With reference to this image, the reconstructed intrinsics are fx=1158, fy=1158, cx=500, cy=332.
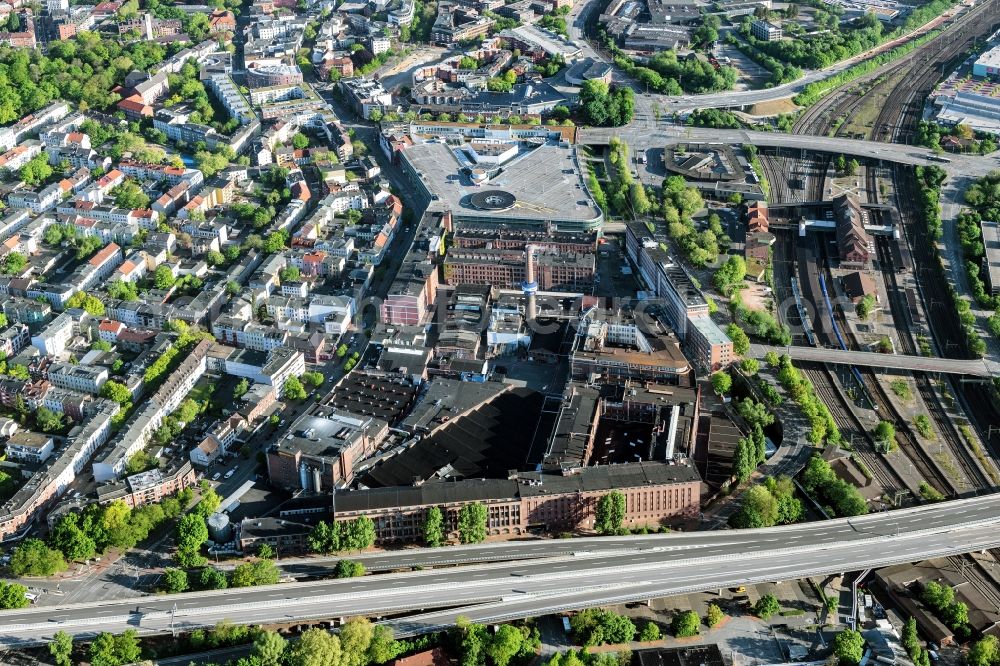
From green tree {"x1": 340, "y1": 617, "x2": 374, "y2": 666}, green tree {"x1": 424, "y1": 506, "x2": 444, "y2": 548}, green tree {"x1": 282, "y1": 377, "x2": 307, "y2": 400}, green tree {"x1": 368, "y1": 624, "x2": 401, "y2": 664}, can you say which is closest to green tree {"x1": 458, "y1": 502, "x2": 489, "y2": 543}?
green tree {"x1": 424, "y1": 506, "x2": 444, "y2": 548}

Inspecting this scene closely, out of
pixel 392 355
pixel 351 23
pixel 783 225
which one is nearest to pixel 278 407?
pixel 392 355

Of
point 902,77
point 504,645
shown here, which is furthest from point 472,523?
point 902,77

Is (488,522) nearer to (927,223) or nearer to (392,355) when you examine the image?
(392,355)

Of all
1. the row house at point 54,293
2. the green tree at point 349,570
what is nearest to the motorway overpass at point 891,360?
the green tree at point 349,570

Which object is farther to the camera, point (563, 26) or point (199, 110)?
point (563, 26)

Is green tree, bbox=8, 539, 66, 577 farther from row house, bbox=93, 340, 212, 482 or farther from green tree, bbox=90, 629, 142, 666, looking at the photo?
row house, bbox=93, 340, 212, 482

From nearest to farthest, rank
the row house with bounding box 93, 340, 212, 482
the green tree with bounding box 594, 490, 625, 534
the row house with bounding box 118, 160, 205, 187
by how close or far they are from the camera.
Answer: the green tree with bounding box 594, 490, 625, 534, the row house with bounding box 93, 340, 212, 482, the row house with bounding box 118, 160, 205, 187

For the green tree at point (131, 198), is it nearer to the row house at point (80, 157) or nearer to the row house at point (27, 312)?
the row house at point (80, 157)
